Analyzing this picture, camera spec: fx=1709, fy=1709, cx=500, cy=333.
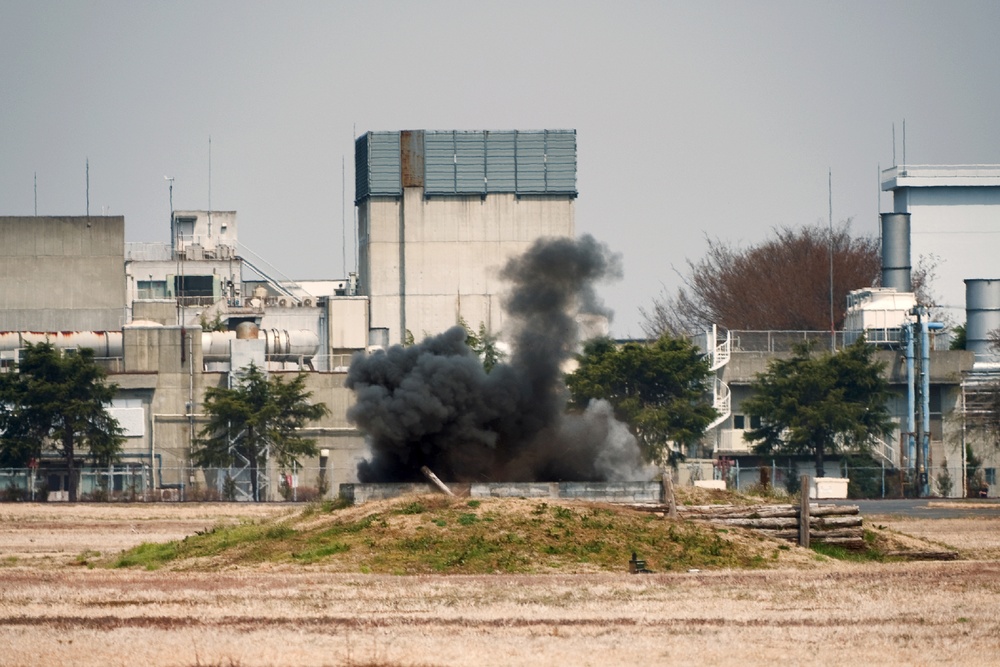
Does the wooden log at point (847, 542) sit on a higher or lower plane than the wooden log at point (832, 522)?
lower

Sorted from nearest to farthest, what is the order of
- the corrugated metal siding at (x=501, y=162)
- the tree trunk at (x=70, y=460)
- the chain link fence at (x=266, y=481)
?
the chain link fence at (x=266, y=481) < the tree trunk at (x=70, y=460) < the corrugated metal siding at (x=501, y=162)

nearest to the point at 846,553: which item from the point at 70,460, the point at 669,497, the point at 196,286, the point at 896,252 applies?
the point at 669,497

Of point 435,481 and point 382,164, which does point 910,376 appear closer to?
point 382,164

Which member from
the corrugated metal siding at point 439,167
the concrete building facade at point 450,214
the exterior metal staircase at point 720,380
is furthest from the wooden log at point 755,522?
the corrugated metal siding at point 439,167

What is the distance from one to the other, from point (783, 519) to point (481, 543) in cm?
802

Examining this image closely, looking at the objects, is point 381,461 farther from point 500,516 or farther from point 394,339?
point 394,339

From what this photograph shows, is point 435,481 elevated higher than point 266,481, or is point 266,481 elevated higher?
point 435,481

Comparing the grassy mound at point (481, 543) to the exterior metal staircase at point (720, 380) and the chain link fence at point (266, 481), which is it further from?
the exterior metal staircase at point (720, 380)

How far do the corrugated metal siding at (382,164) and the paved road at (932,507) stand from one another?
187ft

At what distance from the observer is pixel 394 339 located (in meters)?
126

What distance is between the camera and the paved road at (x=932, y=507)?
65.4 m

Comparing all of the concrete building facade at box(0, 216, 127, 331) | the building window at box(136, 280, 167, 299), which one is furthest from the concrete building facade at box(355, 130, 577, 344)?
the concrete building facade at box(0, 216, 127, 331)

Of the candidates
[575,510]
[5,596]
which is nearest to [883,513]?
[575,510]

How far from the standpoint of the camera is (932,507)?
233ft
